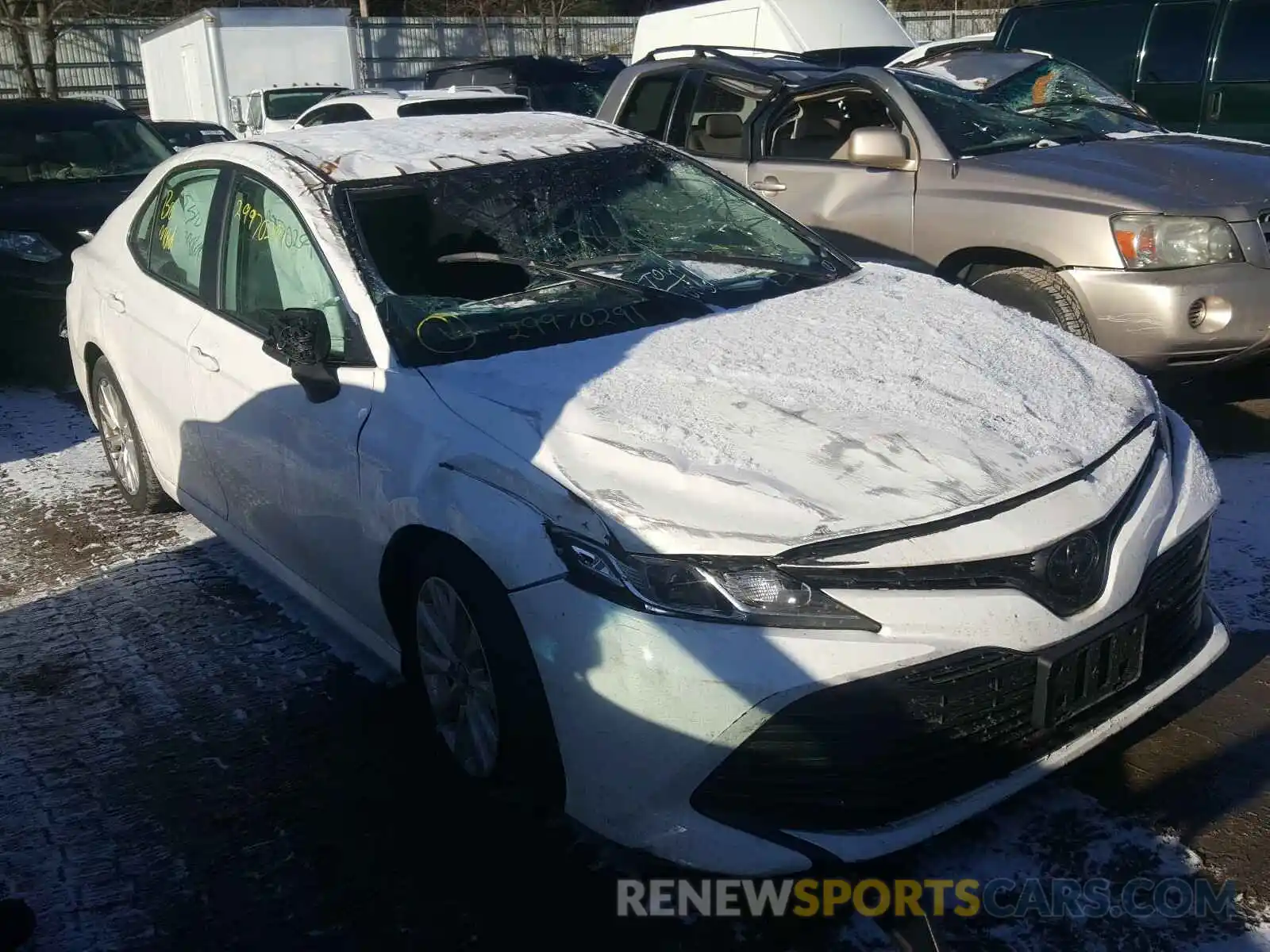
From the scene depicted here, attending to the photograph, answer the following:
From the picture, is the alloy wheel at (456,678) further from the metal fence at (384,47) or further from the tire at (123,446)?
the metal fence at (384,47)

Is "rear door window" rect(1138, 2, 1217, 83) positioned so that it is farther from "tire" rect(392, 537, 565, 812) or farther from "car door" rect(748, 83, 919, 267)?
"tire" rect(392, 537, 565, 812)

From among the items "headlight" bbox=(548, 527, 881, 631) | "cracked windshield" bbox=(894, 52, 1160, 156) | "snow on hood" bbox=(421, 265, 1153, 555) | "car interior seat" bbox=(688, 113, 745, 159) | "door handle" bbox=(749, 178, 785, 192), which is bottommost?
"headlight" bbox=(548, 527, 881, 631)

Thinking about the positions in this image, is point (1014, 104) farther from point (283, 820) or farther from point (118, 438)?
point (283, 820)

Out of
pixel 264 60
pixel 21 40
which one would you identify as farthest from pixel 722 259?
pixel 21 40

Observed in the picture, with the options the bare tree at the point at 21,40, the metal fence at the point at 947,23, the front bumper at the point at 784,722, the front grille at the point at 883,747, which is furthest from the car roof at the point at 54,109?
the bare tree at the point at 21,40

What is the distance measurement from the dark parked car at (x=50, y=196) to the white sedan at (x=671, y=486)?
145 inches

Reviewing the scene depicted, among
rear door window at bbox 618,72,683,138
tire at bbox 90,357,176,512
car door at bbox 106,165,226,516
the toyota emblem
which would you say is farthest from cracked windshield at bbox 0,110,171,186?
the toyota emblem

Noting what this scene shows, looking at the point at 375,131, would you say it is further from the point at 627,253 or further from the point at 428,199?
the point at 627,253

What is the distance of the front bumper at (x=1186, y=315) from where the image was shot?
5.03 meters

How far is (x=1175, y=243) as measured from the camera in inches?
201

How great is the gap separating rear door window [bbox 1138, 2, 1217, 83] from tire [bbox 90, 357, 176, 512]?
7.24 m

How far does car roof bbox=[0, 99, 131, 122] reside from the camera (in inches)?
336

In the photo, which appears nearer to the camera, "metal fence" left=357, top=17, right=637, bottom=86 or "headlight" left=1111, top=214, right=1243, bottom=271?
"headlight" left=1111, top=214, right=1243, bottom=271

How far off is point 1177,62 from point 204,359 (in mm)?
7353
